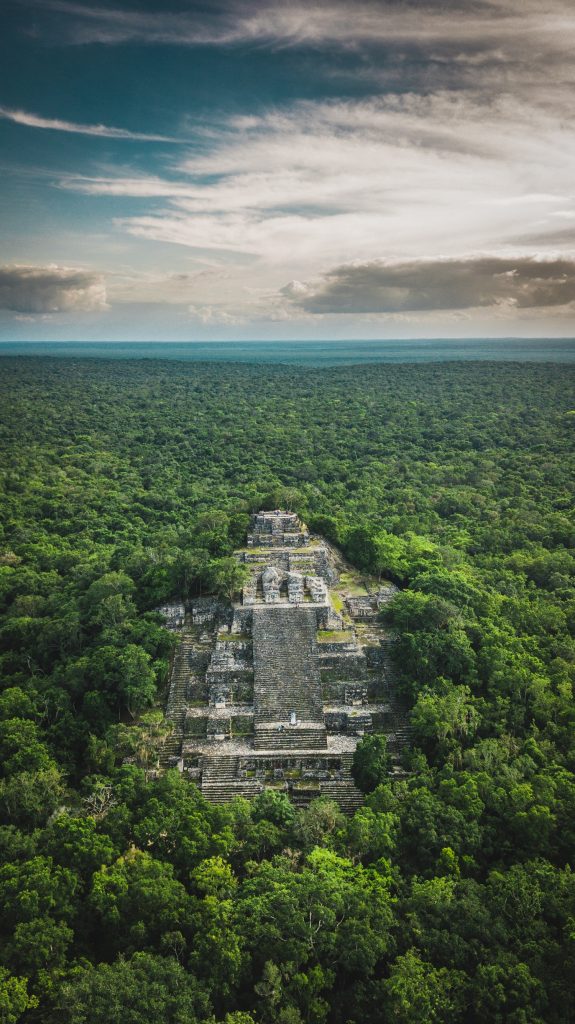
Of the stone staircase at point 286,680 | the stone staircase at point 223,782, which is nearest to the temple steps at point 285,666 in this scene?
the stone staircase at point 286,680

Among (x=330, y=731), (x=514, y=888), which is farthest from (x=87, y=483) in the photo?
(x=514, y=888)

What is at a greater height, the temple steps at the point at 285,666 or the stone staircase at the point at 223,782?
the temple steps at the point at 285,666

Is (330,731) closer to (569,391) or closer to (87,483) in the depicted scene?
(87,483)

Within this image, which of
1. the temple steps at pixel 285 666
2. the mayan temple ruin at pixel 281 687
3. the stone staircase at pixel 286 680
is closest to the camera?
the mayan temple ruin at pixel 281 687

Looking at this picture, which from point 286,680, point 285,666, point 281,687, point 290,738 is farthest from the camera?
point 285,666

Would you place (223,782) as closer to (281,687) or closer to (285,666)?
(281,687)

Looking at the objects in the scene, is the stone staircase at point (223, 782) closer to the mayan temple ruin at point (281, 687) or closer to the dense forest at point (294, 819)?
the mayan temple ruin at point (281, 687)

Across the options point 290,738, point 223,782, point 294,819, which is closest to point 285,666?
point 290,738
